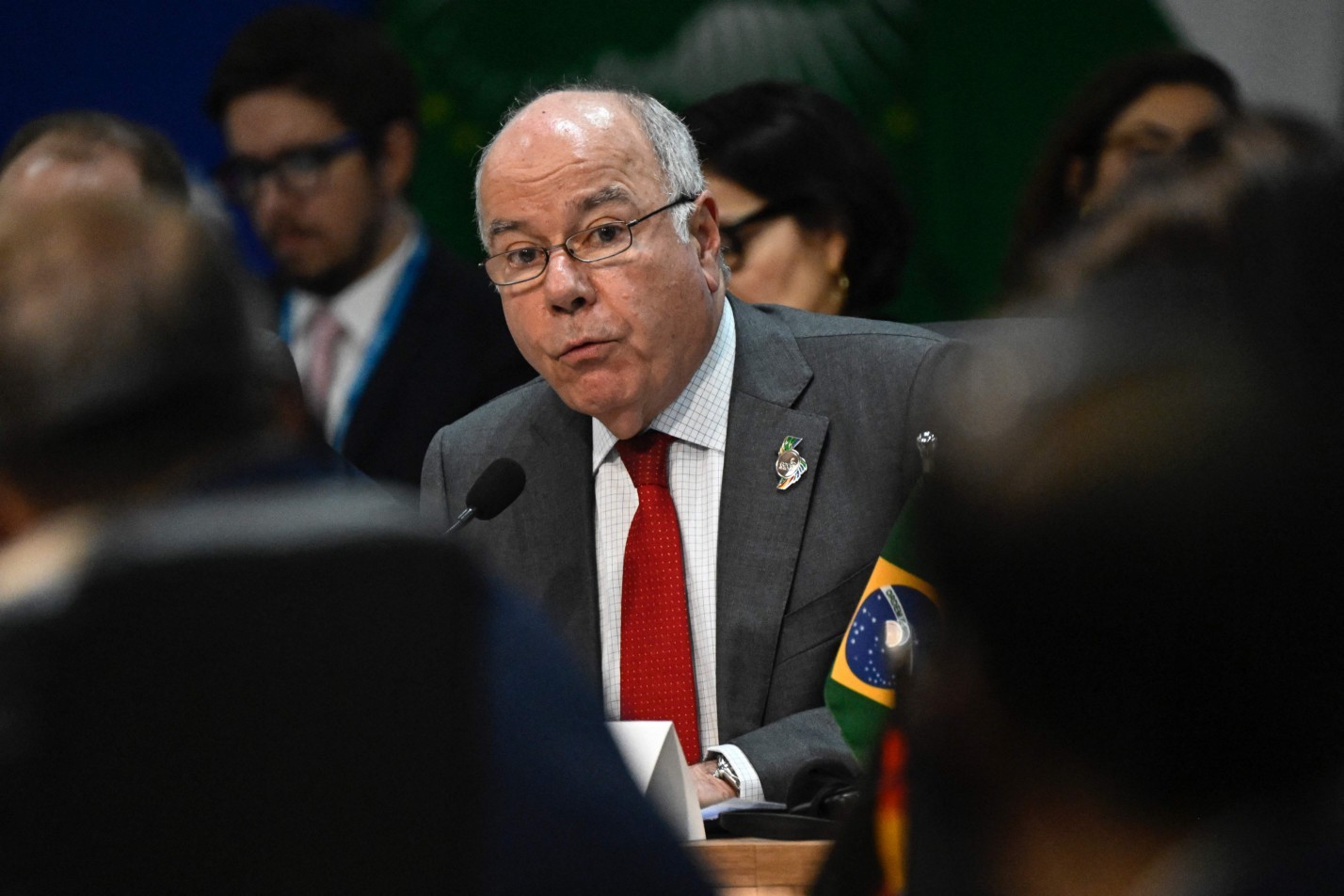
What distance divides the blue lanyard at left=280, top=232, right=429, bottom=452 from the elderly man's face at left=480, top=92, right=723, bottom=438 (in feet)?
2.87

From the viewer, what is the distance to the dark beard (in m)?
3.37

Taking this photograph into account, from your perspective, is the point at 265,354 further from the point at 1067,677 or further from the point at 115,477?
the point at 1067,677

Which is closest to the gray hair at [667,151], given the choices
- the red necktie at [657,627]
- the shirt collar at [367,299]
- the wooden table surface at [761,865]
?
the red necktie at [657,627]

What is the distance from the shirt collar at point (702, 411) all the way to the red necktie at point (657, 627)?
0.36 ft

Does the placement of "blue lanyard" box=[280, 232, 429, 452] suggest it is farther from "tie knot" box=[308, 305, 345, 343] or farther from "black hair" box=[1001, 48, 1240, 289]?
"black hair" box=[1001, 48, 1240, 289]

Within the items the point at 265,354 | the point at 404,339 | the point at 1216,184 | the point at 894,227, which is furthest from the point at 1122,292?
the point at 404,339

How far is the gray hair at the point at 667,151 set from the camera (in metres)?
2.39

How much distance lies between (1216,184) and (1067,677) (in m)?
0.23

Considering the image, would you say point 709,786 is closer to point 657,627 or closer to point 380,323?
point 657,627

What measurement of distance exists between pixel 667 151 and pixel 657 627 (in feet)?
2.35

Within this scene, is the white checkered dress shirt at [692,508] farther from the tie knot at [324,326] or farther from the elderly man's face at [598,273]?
the tie knot at [324,326]

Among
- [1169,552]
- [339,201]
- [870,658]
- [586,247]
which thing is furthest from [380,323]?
[1169,552]

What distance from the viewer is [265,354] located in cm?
97

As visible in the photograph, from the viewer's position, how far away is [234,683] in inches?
33.4
